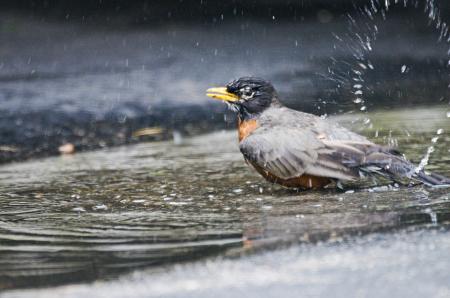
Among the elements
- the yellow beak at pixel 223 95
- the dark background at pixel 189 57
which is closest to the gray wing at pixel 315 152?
the yellow beak at pixel 223 95

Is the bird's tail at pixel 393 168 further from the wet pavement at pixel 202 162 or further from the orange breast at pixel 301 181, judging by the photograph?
the orange breast at pixel 301 181

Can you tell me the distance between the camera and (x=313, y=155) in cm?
490

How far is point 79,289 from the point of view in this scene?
10.3 feet

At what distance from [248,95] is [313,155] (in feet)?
2.66

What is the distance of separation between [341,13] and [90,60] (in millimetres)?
2650

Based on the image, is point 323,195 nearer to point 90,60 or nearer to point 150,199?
point 150,199

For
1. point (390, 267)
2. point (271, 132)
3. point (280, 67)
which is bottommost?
point (390, 267)

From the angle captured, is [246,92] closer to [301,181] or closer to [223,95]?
[223,95]

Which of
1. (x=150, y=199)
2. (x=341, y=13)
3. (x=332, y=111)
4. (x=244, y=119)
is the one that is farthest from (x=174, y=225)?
(x=341, y=13)

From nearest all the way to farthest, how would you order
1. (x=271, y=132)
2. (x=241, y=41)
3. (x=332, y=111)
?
(x=271, y=132), (x=332, y=111), (x=241, y=41)

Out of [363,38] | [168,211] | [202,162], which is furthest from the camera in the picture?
[363,38]

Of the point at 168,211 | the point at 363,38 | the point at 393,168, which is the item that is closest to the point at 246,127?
the point at 393,168

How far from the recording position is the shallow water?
140 inches

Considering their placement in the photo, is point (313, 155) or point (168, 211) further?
point (313, 155)
